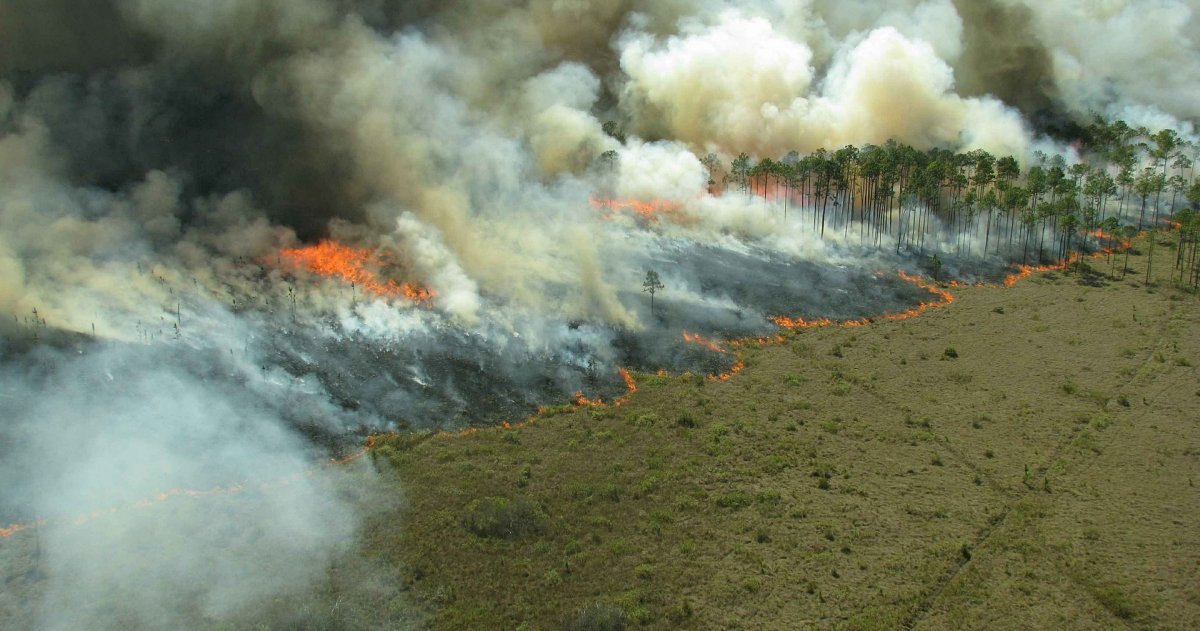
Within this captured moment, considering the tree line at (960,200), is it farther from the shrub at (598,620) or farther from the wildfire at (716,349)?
the shrub at (598,620)

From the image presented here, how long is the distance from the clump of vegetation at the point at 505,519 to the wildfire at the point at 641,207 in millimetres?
50334

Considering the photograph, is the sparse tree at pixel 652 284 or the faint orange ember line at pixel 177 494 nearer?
the faint orange ember line at pixel 177 494

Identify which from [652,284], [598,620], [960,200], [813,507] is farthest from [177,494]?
[960,200]

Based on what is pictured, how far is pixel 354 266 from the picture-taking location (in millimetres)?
73812

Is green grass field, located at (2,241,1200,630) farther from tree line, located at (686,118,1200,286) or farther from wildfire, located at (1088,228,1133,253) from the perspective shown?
wildfire, located at (1088,228,1133,253)

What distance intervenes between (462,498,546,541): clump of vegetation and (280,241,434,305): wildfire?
92.9 ft

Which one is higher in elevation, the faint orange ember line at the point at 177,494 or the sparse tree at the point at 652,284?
the sparse tree at the point at 652,284

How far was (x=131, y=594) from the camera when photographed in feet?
126

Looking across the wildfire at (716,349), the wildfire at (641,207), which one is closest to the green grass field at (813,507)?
the wildfire at (716,349)

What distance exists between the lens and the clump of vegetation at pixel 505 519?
142 feet

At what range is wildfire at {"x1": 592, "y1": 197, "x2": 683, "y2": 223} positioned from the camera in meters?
92.9

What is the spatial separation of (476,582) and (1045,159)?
10480cm

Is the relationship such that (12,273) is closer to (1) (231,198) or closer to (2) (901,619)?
(1) (231,198)

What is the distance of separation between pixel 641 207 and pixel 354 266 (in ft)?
114
